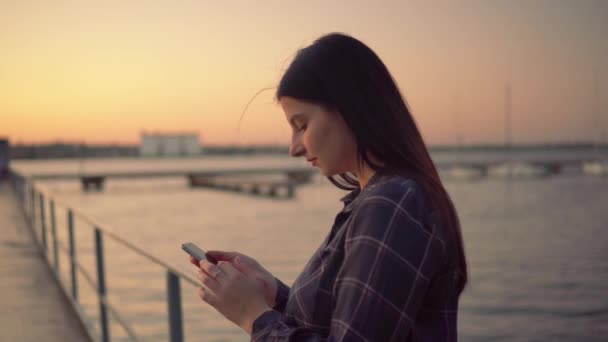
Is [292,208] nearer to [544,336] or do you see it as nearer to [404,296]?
[544,336]

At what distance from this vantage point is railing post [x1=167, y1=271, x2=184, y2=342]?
5.81 feet

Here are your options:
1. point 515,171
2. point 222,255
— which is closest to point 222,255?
point 222,255

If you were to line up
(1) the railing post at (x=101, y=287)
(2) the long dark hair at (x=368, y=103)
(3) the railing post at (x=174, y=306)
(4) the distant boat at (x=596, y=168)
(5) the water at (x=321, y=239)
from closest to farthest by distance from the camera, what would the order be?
(2) the long dark hair at (x=368, y=103) → (3) the railing post at (x=174, y=306) → (1) the railing post at (x=101, y=287) → (5) the water at (x=321, y=239) → (4) the distant boat at (x=596, y=168)

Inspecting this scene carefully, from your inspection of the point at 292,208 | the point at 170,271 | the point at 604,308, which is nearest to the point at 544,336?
the point at 604,308

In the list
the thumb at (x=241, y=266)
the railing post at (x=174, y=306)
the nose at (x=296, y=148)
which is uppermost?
the nose at (x=296, y=148)

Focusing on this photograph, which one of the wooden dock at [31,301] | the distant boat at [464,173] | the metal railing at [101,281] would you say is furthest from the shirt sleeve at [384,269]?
the distant boat at [464,173]

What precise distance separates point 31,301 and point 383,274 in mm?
4393

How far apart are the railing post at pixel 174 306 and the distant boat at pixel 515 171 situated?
144ft

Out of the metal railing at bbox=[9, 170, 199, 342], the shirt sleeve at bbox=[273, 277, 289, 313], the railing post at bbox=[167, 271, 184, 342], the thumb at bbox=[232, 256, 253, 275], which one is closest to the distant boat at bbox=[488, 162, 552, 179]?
the metal railing at bbox=[9, 170, 199, 342]

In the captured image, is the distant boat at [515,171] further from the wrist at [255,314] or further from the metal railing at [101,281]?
the wrist at [255,314]

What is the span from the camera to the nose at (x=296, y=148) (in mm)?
945

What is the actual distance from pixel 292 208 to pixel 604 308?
543 inches

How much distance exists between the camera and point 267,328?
3.03 feet

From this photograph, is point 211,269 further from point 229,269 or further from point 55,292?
point 55,292
